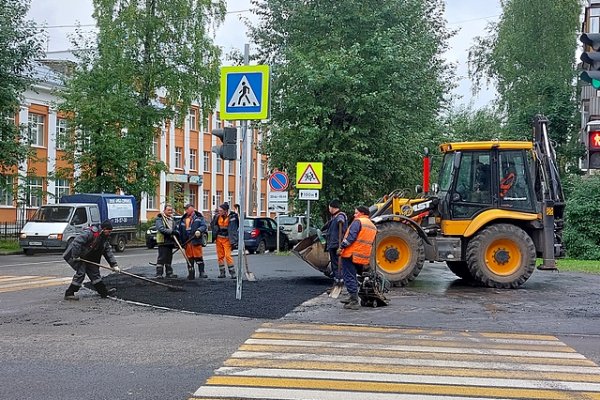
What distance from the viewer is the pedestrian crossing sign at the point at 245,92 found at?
11.8 metres

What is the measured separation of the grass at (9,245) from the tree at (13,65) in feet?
11.8

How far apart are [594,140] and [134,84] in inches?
1208

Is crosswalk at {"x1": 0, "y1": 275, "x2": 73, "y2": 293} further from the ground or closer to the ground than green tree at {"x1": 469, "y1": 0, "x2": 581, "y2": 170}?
closer to the ground

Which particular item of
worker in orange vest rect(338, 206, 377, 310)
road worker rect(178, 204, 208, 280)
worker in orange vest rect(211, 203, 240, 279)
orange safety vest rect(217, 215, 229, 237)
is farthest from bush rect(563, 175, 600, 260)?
worker in orange vest rect(338, 206, 377, 310)

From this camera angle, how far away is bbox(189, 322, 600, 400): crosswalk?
21.0 feet

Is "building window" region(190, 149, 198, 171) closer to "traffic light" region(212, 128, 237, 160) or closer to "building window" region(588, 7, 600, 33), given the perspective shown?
"building window" region(588, 7, 600, 33)

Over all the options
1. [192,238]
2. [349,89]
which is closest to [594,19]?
[349,89]

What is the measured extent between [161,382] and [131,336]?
2.61m

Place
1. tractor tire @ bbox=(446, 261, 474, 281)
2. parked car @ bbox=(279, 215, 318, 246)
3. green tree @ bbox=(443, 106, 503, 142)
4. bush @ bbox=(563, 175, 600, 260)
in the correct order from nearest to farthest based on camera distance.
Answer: tractor tire @ bbox=(446, 261, 474, 281) < bush @ bbox=(563, 175, 600, 260) < parked car @ bbox=(279, 215, 318, 246) < green tree @ bbox=(443, 106, 503, 142)

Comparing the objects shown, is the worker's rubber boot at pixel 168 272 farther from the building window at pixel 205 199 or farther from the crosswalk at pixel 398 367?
the building window at pixel 205 199

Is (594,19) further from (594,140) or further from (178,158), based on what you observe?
(178,158)

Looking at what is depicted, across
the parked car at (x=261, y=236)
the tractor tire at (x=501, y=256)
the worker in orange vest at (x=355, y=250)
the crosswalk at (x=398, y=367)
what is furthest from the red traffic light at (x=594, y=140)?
the parked car at (x=261, y=236)

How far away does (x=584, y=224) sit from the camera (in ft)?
91.8

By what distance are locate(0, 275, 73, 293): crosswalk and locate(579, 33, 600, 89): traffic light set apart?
36.4 ft
